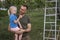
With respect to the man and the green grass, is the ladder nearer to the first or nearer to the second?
the green grass

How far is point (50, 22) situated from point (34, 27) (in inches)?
12.9

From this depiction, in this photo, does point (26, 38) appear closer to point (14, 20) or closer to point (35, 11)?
point (14, 20)

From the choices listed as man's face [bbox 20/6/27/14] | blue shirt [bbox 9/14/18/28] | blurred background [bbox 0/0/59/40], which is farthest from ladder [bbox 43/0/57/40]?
blue shirt [bbox 9/14/18/28]

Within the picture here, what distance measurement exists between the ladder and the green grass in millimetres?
82

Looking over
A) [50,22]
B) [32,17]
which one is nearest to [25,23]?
[32,17]

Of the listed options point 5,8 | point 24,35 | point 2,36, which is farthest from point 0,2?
point 24,35

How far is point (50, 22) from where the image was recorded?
15.4ft

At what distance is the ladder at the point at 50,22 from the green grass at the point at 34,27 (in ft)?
0.27

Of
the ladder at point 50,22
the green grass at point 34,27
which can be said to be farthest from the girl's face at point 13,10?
the ladder at point 50,22

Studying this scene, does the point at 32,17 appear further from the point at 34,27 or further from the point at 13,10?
the point at 13,10

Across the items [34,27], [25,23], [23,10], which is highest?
[23,10]

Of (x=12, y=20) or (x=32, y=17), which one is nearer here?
(x=12, y=20)

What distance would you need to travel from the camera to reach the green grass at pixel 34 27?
457cm

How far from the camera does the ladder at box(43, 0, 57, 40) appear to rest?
4.65 meters
